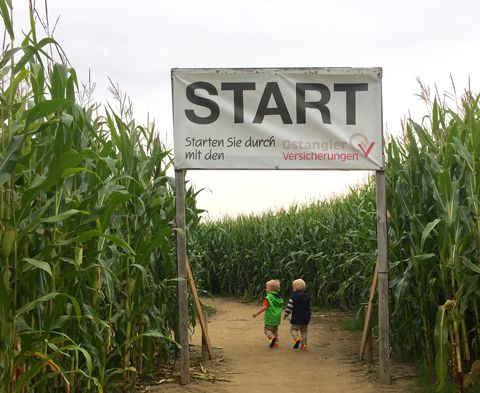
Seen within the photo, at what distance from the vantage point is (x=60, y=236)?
14.7 feet

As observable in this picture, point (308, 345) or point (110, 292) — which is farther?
point (308, 345)

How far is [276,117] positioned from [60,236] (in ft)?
10.7

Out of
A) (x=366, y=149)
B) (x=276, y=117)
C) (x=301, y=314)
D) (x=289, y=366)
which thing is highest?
(x=276, y=117)

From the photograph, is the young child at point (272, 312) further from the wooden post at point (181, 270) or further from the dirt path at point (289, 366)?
the wooden post at point (181, 270)

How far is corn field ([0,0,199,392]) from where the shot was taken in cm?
403

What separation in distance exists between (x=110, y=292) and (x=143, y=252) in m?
0.98

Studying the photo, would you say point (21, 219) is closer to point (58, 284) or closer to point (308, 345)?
point (58, 284)

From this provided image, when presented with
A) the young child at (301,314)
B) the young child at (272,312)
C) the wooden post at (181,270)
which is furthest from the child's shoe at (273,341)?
the wooden post at (181,270)

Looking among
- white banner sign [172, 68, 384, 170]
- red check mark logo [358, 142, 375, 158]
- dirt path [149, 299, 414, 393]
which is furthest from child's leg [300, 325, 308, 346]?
red check mark logo [358, 142, 375, 158]

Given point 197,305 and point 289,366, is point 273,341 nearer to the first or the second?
point 289,366

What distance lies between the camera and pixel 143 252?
20.2ft

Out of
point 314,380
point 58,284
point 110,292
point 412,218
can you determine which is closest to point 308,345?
point 314,380

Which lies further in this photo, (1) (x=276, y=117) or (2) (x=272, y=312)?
(2) (x=272, y=312)

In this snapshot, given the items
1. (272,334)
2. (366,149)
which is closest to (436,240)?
(366,149)
